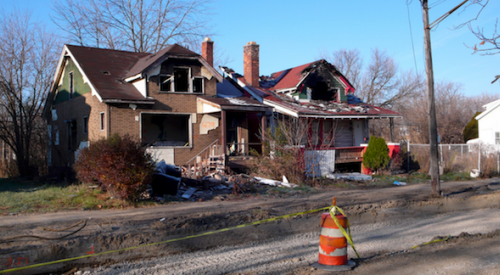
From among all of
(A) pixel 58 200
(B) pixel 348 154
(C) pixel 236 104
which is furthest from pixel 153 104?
(B) pixel 348 154

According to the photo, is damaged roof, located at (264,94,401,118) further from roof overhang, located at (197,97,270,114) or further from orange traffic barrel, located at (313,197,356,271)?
orange traffic barrel, located at (313,197,356,271)

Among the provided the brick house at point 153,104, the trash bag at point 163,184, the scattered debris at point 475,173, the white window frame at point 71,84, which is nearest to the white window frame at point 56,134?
the brick house at point 153,104

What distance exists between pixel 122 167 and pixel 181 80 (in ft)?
35.7

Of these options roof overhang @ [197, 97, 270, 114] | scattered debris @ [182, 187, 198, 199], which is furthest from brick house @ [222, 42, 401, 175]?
scattered debris @ [182, 187, 198, 199]

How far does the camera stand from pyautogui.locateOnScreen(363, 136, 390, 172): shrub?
20.0 metres

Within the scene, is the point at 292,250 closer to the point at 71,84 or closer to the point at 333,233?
the point at 333,233

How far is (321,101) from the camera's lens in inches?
925

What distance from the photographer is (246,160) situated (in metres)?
18.0

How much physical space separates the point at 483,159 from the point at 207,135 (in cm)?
1435

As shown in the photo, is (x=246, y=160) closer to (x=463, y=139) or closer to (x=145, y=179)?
(x=145, y=179)

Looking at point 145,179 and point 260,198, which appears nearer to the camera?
point 145,179

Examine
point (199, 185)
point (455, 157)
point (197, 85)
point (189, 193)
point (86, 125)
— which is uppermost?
point (197, 85)

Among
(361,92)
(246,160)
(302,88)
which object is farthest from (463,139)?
(246,160)

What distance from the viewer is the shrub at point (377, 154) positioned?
→ 19984mm
